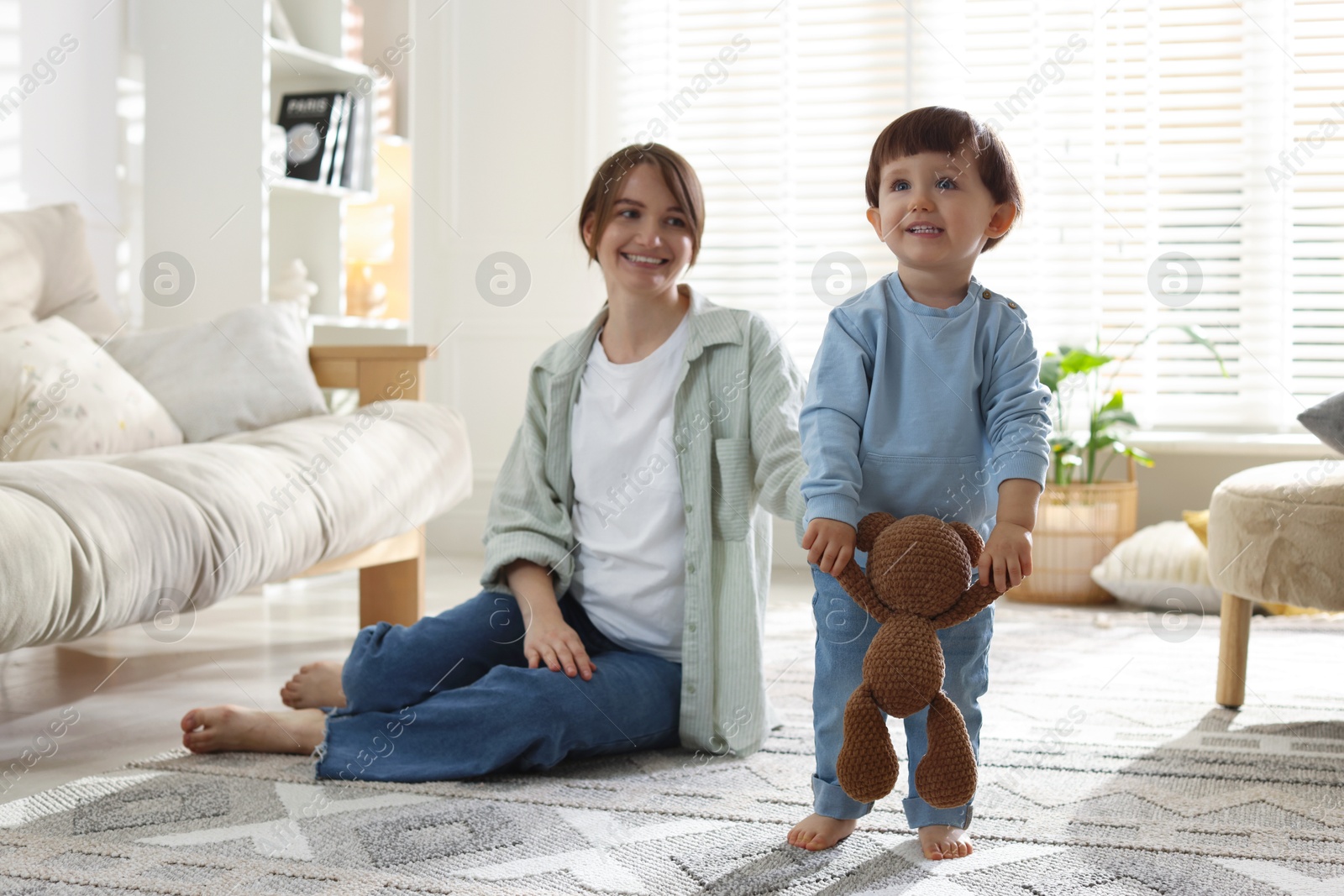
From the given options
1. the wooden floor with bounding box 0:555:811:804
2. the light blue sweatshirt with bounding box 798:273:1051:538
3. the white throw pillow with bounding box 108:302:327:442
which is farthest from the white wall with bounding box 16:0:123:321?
the light blue sweatshirt with bounding box 798:273:1051:538

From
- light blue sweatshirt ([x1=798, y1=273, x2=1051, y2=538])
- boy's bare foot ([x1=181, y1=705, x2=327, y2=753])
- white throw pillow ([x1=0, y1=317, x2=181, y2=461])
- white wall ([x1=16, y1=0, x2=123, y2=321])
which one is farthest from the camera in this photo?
white wall ([x1=16, y1=0, x2=123, y2=321])

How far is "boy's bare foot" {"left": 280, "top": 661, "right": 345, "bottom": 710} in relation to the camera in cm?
155

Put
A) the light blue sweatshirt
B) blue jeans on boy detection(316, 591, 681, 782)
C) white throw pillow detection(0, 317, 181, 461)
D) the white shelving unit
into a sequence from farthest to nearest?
the white shelving unit
white throw pillow detection(0, 317, 181, 461)
blue jeans on boy detection(316, 591, 681, 782)
the light blue sweatshirt

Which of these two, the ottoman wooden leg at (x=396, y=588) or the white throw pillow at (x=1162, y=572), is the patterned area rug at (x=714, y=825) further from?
the white throw pillow at (x=1162, y=572)

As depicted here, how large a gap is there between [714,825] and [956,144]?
2.30ft

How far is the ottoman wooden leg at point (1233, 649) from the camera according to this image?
172 cm

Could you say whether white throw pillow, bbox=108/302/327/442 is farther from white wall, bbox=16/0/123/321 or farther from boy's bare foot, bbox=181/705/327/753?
boy's bare foot, bbox=181/705/327/753

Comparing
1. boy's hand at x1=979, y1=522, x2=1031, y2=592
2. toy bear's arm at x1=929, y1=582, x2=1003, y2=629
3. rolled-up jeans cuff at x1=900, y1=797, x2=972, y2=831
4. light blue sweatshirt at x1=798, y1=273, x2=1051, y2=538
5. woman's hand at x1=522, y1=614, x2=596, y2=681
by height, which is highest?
light blue sweatshirt at x1=798, y1=273, x2=1051, y2=538

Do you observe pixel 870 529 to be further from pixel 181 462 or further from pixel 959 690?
pixel 181 462

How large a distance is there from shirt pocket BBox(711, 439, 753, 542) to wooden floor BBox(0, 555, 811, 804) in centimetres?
76

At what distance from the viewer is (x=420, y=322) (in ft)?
11.7

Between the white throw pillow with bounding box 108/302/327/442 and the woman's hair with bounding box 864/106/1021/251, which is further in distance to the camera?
the white throw pillow with bounding box 108/302/327/442

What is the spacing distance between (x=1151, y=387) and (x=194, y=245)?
249 centimetres

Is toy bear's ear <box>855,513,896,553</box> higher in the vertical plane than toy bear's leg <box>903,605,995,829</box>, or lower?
higher
